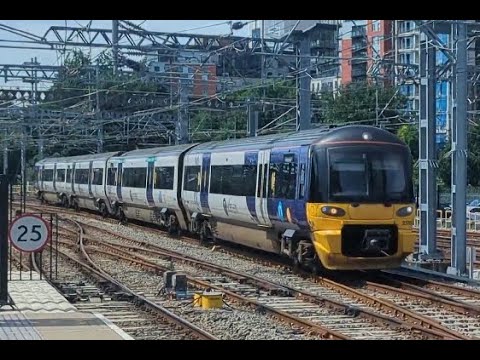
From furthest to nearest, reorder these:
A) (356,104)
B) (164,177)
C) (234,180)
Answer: (356,104) < (164,177) < (234,180)

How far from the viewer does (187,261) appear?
744 inches

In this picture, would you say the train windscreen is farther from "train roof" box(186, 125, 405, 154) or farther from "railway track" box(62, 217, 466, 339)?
"railway track" box(62, 217, 466, 339)

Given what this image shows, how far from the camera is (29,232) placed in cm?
1195

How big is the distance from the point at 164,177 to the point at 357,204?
12.6m

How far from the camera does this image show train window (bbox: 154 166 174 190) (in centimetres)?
2625

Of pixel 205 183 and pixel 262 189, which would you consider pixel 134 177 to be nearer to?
pixel 205 183

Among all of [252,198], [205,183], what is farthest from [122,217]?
[252,198]

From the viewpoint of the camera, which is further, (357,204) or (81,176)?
(81,176)

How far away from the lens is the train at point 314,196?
1516 cm

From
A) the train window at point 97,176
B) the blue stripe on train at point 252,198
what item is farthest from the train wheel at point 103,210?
the blue stripe on train at point 252,198

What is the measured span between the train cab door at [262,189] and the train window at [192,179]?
508 cm

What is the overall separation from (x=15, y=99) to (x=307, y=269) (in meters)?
26.8

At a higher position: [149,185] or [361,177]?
[361,177]
